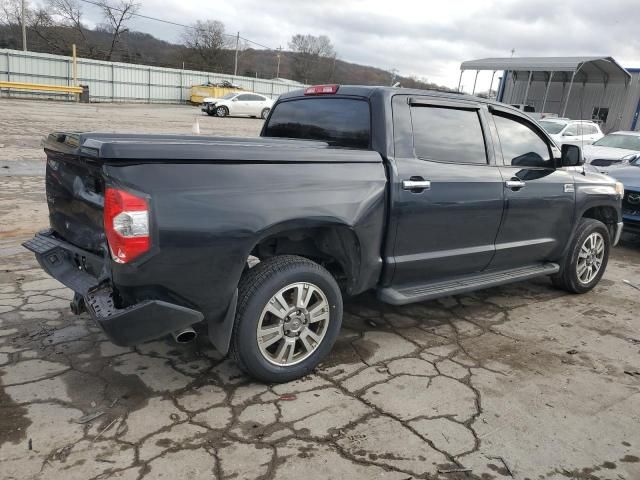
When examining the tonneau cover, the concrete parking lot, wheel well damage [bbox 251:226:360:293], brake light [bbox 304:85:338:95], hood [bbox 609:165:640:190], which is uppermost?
brake light [bbox 304:85:338:95]

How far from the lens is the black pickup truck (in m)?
2.67

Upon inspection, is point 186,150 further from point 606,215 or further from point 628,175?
point 628,175

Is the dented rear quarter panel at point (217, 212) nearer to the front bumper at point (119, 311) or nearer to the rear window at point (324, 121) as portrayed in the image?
the front bumper at point (119, 311)

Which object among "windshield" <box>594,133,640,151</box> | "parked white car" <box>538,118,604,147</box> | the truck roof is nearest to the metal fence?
"parked white car" <box>538,118,604,147</box>

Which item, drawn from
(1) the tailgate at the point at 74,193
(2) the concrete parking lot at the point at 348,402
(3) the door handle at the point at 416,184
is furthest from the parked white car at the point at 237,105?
(3) the door handle at the point at 416,184

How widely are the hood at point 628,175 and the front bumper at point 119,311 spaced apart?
24.0 feet

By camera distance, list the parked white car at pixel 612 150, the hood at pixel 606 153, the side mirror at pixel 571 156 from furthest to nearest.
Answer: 1. the hood at pixel 606 153
2. the parked white car at pixel 612 150
3. the side mirror at pixel 571 156

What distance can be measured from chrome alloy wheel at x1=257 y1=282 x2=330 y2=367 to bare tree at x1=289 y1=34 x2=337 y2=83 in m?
69.2

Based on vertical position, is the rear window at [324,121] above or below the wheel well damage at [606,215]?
above

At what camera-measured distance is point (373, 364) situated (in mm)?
3602

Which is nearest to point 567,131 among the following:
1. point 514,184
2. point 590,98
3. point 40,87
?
point 514,184

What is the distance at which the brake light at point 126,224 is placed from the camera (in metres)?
2.55

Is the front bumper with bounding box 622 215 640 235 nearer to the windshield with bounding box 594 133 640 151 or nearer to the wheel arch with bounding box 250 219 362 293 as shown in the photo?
the wheel arch with bounding box 250 219 362 293

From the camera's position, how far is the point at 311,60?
76.3m
